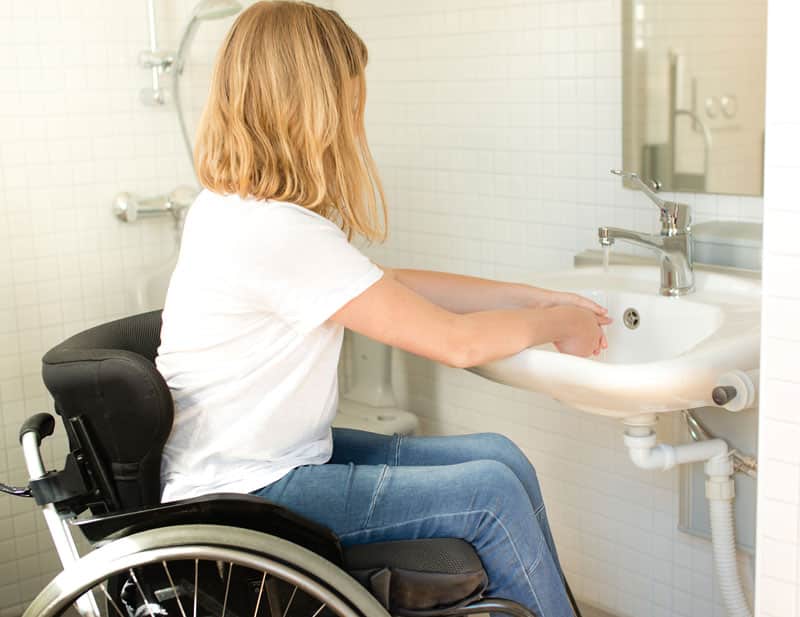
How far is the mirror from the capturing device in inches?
74.0

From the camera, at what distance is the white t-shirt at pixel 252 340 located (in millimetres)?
1474

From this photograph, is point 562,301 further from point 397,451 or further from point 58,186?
point 58,186

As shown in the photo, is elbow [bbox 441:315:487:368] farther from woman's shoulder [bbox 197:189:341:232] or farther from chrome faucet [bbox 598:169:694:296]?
chrome faucet [bbox 598:169:694:296]

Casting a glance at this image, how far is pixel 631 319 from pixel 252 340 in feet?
2.46

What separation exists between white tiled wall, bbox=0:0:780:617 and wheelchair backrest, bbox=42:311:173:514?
957 mm

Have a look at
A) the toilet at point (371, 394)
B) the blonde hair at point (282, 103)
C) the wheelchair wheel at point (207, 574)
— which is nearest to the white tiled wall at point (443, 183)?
the toilet at point (371, 394)

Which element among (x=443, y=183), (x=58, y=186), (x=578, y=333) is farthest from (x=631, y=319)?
(x=58, y=186)

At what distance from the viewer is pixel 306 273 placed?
1470 millimetres

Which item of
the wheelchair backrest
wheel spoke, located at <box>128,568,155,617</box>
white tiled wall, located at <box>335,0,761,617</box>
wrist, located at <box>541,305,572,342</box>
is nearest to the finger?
wrist, located at <box>541,305,572,342</box>

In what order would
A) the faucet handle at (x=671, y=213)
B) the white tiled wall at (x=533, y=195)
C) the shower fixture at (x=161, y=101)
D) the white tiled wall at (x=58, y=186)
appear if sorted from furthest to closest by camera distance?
the shower fixture at (x=161, y=101) < the white tiled wall at (x=58, y=186) < the white tiled wall at (x=533, y=195) < the faucet handle at (x=671, y=213)

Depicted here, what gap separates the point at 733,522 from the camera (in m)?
2.00

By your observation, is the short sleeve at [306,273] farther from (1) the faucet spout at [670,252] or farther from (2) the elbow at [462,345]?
(1) the faucet spout at [670,252]

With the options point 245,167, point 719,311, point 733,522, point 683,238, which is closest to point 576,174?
point 683,238

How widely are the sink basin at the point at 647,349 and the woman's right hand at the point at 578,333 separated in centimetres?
7
